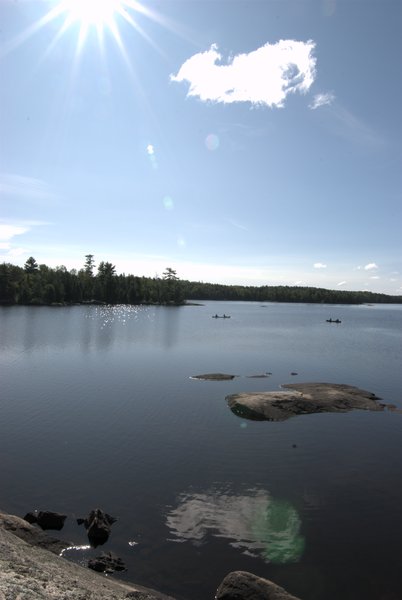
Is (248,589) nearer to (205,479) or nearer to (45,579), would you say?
(45,579)

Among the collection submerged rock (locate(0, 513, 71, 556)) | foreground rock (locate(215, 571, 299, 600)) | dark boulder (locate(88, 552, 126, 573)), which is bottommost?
dark boulder (locate(88, 552, 126, 573))

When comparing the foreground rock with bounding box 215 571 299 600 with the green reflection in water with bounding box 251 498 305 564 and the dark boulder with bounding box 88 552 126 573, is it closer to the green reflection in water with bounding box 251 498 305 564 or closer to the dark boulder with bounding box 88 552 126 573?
the green reflection in water with bounding box 251 498 305 564

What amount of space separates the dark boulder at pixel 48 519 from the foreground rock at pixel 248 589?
6676 mm

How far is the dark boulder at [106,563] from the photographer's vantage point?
12.4m

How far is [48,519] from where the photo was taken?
14.6m

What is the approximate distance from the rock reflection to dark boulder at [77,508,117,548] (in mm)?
2308

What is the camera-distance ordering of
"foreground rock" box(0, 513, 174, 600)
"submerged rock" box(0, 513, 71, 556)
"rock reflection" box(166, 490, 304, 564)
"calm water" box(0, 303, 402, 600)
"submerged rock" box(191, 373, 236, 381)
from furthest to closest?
"submerged rock" box(191, 373, 236, 381), "rock reflection" box(166, 490, 304, 564), "submerged rock" box(0, 513, 71, 556), "calm water" box(0, 303, 402, 600), "foreground rock" box(0, 513, 174, 600)

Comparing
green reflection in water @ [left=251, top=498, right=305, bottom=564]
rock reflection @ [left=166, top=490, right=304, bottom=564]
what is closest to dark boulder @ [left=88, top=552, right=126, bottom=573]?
rock reflection @ [left=166, top=490, right=304, bottom=564]

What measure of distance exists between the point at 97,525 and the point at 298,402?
67.8ft

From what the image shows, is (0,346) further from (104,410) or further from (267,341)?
(267,341)

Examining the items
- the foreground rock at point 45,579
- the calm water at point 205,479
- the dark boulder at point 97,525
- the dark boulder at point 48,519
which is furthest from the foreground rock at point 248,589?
the dark boulder at point 48,519

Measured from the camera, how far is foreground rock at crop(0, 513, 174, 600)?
9539 mm

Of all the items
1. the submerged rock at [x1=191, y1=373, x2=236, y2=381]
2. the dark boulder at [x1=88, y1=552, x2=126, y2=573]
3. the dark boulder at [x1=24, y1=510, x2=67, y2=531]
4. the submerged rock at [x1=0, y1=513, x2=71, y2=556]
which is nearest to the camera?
the dark boulder at [x1=88, y1=552, x2=126, y2=573]

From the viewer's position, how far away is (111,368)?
4462cm
